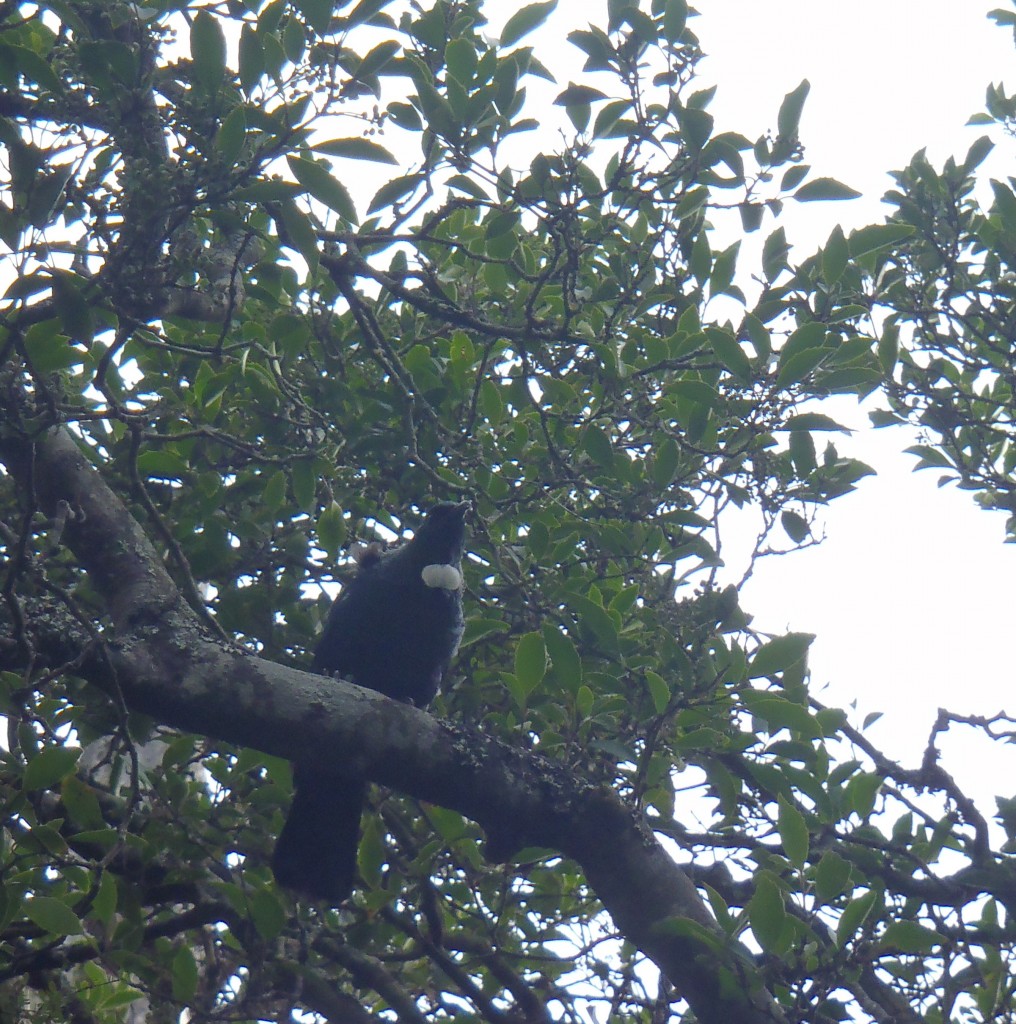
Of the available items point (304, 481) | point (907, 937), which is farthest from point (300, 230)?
point (907, 937)

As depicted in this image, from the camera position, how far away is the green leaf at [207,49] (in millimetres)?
2412

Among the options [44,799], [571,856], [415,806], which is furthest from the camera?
[415,806]

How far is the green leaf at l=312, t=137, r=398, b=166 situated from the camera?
2647 millimetres

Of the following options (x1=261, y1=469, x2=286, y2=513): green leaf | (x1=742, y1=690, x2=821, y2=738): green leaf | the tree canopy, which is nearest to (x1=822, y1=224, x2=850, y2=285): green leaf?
the tree canopy

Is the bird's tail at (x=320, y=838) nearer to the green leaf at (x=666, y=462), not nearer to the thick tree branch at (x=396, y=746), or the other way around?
the thick tree branch at (x=396, y=746)

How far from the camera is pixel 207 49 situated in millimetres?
2416

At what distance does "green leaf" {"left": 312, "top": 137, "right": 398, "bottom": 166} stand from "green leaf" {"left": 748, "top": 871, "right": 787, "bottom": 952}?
189 centimetres

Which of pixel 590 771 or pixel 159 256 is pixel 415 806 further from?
pixel 159 256

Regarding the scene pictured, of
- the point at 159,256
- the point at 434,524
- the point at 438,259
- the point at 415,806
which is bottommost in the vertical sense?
the point at 415,806

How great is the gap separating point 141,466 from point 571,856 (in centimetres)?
171

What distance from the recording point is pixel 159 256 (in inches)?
104

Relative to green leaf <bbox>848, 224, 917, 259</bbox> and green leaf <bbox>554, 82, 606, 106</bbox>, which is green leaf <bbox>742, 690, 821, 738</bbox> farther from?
green leaf <bbox>554, 82, 606, 106</bbox>

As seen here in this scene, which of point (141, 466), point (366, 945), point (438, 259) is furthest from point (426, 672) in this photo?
point (438, 259)

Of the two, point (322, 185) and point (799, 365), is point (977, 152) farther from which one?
point (322, 185)
